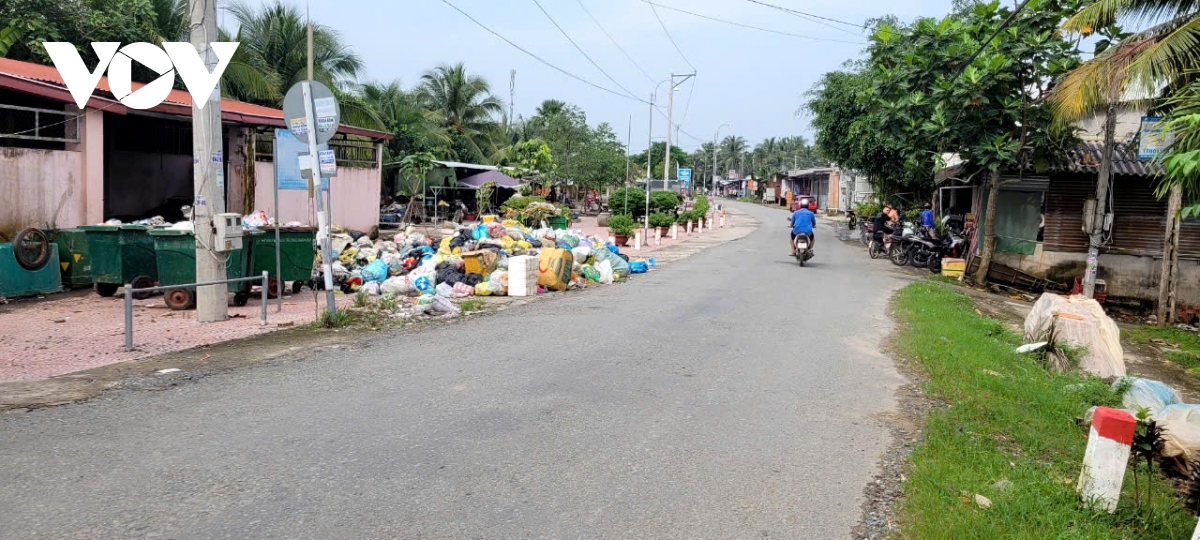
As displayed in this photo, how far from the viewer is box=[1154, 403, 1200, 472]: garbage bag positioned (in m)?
5.32

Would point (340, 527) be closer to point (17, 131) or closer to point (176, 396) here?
point (176, 396)

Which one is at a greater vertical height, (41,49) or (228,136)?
(41,49)

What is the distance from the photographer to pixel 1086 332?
352 inches

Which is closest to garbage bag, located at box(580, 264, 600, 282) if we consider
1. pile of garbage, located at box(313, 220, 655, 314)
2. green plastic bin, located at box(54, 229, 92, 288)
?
pile of garbage, located at box(313, 220, 655, 314)

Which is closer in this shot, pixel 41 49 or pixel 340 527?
pixel 340 527

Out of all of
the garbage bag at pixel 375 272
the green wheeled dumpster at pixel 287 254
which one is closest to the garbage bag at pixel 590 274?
the garbage bag at pixel 375 272

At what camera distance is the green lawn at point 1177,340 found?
37.4 ft

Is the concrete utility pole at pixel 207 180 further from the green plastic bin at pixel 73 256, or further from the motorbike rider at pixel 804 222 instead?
the motorbike rider at pixel 804 222

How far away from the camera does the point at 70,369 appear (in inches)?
292

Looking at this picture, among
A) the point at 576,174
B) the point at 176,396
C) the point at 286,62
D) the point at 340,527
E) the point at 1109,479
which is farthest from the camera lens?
the point at 576,174

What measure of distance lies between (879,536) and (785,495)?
611 millimetres

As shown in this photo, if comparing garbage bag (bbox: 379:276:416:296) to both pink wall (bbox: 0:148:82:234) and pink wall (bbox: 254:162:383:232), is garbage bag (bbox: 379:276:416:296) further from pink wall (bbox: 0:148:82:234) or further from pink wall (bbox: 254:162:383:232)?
pink wall (bbox: 254:162:383:232)

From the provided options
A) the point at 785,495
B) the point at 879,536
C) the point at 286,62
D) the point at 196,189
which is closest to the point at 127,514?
the point at 785,495

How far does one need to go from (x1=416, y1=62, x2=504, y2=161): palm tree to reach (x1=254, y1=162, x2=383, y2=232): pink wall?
20840mm
